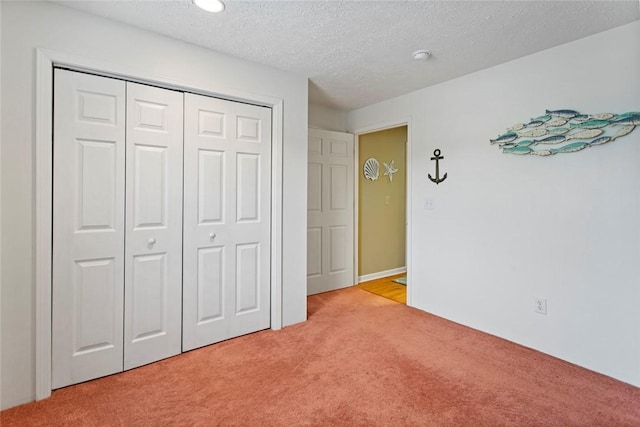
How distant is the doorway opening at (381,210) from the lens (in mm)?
4445

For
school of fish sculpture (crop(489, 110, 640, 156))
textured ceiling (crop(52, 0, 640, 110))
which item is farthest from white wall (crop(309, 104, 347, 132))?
school of fish sculpture (crop(489, 110, 640, 156))

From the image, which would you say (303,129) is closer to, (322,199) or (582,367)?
(322,199)

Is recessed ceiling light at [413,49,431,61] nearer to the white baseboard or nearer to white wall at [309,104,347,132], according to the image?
white wall at [309,104,347,132]

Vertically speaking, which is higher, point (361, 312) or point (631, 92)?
point (631, 92)

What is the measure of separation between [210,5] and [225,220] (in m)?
1.47

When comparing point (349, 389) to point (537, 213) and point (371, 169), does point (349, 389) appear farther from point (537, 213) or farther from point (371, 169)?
point (371, 169)

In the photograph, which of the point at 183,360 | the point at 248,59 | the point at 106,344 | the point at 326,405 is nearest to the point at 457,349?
the point at 326,405

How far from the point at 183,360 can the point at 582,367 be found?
2.84 metres

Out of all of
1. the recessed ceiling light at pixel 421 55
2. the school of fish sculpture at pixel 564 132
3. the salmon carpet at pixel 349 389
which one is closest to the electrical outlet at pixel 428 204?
the school of fish sculpture at pixel 564 132

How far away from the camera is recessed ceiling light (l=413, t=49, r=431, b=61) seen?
247 cm

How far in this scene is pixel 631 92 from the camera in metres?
2.06

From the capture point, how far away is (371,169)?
4.54m

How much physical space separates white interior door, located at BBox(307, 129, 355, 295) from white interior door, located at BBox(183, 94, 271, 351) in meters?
1.14

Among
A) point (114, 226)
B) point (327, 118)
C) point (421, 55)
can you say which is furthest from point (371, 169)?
point (114, 226)
